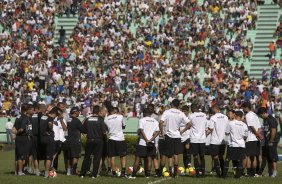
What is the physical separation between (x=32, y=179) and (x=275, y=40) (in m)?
29.8

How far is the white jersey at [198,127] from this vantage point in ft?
94.3

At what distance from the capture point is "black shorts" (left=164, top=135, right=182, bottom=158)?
2833 centimetres

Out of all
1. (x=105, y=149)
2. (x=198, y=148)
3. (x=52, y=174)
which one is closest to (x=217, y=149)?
(x=198, y=148)

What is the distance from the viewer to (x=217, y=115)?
28.6m

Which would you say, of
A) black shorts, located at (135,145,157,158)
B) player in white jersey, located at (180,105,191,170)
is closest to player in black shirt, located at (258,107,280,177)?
player in white jersey, located at (180,105,191,170)

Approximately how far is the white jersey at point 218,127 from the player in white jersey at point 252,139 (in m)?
0.67

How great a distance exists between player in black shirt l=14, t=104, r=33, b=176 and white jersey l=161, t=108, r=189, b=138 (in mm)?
3782

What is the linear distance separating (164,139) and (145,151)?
67 centimetres

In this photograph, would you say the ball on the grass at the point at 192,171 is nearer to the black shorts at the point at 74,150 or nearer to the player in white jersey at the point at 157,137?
the player in white jersey at the point at 157,137

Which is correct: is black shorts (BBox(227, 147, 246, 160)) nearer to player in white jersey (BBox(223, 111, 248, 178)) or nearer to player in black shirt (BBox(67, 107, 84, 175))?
player in white jersey (BBox(223, 111, 248, 178))

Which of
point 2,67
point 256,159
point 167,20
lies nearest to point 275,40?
point 167,20

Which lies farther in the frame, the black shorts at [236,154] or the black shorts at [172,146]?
the black shorts at [172,146]

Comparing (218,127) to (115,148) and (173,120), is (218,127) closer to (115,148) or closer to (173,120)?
(173,120)

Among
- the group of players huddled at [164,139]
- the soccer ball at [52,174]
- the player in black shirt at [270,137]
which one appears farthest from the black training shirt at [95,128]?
the player in black shirt at [270,137]
